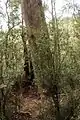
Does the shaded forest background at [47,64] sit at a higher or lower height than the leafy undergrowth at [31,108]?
higher

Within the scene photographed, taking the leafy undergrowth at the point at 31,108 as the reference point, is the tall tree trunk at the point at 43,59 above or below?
above

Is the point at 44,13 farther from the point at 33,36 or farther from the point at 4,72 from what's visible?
the point at 4,72

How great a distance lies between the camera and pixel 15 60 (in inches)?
173

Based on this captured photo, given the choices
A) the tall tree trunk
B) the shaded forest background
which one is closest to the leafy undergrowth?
the shaded forest background

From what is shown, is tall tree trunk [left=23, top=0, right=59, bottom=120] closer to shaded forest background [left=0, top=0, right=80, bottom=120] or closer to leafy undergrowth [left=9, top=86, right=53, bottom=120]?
shaded forest background [left=0, top=0, right=80, bottom=120]

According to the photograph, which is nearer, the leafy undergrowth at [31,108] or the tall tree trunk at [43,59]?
the tall tree trunk at [43,59]

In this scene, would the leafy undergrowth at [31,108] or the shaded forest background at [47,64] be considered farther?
the leafy undergrowth at [31,108]

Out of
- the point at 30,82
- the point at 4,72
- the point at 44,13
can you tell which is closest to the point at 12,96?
the point at 4,72

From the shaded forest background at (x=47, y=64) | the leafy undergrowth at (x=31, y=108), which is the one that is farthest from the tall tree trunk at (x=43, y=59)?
the leafy undergrowth at (x=31, y=108)

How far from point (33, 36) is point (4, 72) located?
32.1 inches

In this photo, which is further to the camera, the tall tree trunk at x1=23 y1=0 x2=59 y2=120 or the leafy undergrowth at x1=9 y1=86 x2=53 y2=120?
the leafy undergrowth at x1=9 y1=86 x2=53 y2=120

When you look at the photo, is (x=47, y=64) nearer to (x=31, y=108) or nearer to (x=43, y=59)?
(x=43, y=59)

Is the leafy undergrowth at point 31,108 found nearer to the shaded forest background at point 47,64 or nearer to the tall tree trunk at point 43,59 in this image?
the shaded forest background at point 47,64

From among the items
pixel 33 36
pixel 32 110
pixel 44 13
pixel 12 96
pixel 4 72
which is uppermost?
pixel 44 13
